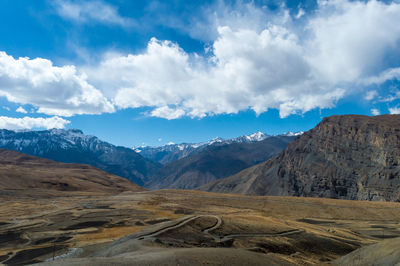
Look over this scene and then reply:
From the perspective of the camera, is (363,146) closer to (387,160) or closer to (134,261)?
(387,160)

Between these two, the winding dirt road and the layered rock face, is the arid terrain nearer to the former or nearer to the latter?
the winding dirt road

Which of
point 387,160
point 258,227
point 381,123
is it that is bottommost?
point 258,227

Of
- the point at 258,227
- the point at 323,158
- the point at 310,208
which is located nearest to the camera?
A: the point at 258,227

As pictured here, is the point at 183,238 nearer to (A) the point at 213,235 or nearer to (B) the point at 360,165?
(A) the point at 213,235

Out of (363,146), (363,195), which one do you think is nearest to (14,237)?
(363,195)

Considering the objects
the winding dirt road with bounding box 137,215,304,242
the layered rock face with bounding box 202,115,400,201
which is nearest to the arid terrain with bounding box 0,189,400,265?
the winding dirt road with bounding box 137,215,304,242

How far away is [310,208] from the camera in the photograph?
99000 millimetres

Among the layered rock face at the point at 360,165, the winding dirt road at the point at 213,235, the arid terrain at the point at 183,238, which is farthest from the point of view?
the layered rock face at the point at 360,165

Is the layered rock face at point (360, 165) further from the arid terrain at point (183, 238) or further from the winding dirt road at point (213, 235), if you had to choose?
the winding dirt road at point (213, 235)

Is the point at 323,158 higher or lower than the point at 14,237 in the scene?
higher

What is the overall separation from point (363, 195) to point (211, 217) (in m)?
141

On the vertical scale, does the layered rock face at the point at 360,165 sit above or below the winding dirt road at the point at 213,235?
above

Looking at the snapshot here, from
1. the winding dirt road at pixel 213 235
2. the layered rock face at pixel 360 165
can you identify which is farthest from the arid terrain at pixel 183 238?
the layered rock face at pixel 360 165

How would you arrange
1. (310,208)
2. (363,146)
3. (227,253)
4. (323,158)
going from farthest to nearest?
(323,158) < (363,146) < (310,208) < (227,253)
